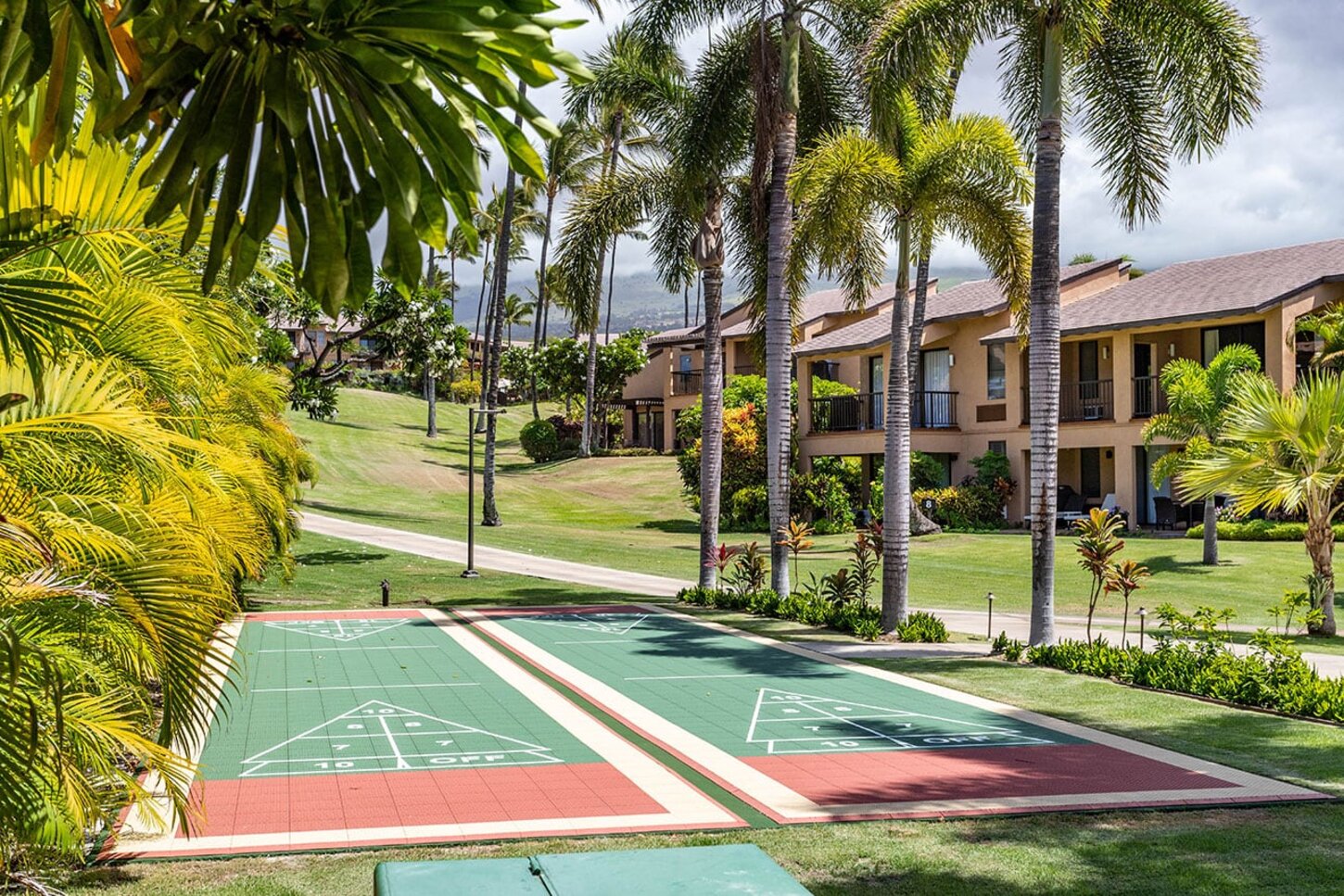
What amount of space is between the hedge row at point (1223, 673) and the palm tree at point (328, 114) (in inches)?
511

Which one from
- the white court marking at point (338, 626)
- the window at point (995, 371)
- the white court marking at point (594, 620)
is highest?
the window at point (995, 371)

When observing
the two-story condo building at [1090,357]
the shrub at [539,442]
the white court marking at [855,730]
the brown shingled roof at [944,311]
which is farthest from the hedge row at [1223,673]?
the shrub at [539,442]

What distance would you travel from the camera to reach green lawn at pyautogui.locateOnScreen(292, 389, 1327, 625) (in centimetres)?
2677

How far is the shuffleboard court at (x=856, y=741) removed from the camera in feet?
33.2

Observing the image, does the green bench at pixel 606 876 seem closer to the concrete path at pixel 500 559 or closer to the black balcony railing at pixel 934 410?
the concrete path at pixel 500 559

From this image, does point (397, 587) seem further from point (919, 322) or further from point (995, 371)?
point (995, 371)

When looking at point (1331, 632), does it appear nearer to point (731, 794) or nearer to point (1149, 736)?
point (1149, 736)

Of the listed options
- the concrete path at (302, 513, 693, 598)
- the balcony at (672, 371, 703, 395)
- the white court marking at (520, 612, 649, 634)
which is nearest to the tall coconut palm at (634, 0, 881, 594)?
the white court marking at (520, 612, 649, 634)

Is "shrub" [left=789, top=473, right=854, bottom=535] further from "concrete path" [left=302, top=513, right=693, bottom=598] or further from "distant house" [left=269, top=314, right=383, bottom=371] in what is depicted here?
"distant house" [left=269, top=314, right=383, bottom=371]

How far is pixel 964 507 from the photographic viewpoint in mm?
38844

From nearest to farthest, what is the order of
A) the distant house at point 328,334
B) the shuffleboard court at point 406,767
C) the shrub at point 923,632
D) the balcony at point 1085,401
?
1. the shuffleboard court at point 406,767
2. the distant house at point 328,334
3. the shrub at point 923,632
4. the balcony at point 1085,401

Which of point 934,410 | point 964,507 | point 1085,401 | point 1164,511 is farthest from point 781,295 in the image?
point 934,410

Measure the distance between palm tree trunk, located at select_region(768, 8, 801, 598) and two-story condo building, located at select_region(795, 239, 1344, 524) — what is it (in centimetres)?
1768

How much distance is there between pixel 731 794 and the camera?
10305mm
